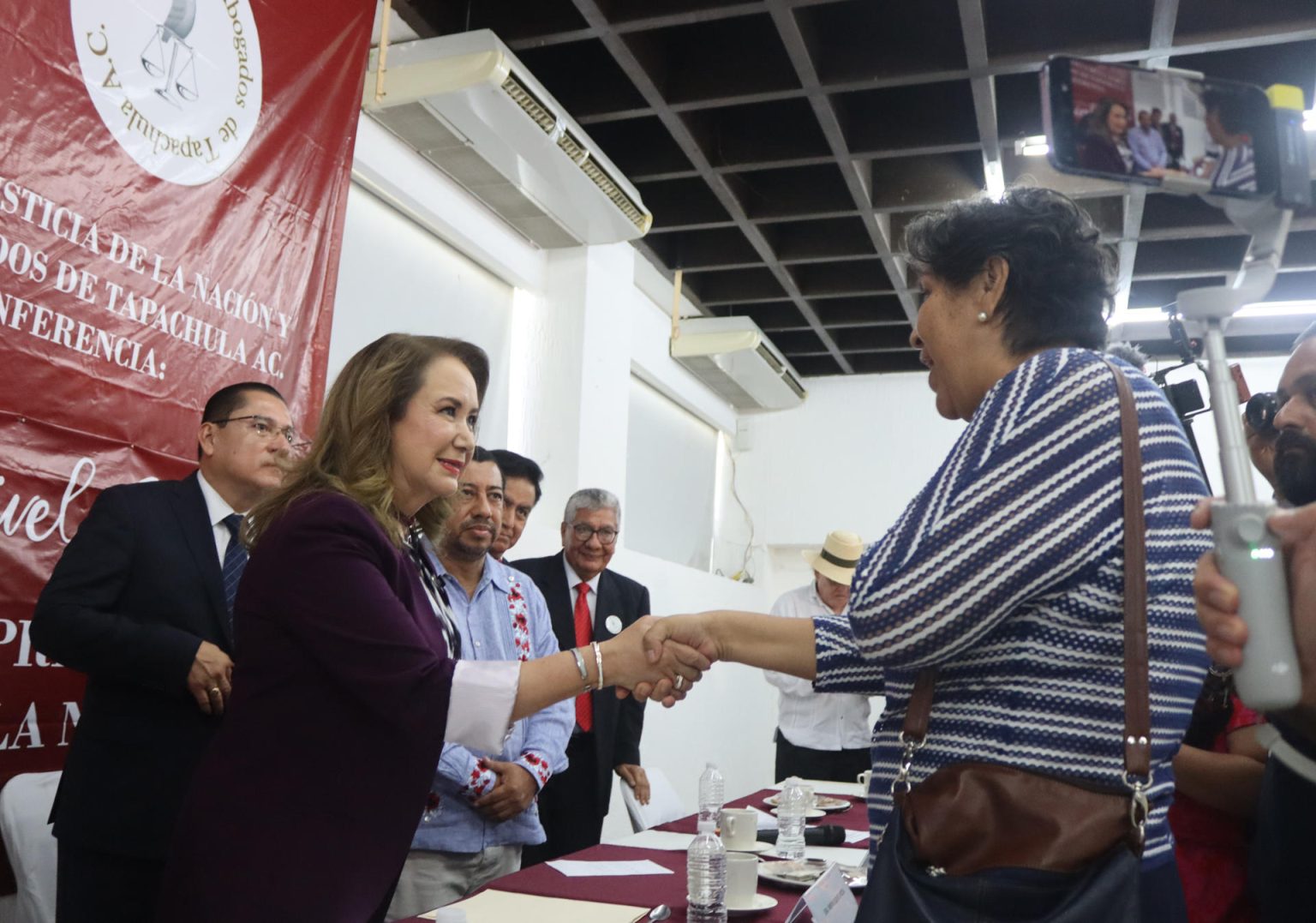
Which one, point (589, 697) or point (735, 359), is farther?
point (735, 359)

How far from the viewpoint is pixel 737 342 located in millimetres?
6438

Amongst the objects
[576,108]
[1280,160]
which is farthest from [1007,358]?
[576,108]

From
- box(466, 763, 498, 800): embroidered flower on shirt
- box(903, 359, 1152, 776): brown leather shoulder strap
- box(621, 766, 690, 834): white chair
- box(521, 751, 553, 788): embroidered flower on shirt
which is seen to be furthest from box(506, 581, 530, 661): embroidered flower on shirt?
box(903, 359, 1152, 776): brown leather shoulder strap

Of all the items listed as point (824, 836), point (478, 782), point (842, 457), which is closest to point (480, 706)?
point (478, 782)

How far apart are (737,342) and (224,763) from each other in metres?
5.25

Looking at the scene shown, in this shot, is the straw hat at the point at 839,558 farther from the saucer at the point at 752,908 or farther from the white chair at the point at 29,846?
the white chair at the point at 29,846

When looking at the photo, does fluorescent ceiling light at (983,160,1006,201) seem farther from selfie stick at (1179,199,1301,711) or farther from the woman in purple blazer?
selfie stick at (1179,199,1301,711)

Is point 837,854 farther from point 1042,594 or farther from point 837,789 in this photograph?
point 1042,594

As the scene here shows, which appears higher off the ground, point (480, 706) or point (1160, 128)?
point (1160, 128)

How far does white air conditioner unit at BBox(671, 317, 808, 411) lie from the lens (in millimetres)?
6527

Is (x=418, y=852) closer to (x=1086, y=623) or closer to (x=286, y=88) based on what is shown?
(x=1086, y=623)

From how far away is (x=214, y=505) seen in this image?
2293mm

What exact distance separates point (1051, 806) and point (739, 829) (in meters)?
1.37

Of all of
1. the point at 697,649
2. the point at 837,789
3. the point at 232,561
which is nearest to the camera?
the point at 697,649
